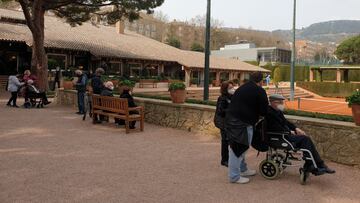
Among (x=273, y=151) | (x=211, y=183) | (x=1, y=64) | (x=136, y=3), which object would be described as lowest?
(x=211, y=183)

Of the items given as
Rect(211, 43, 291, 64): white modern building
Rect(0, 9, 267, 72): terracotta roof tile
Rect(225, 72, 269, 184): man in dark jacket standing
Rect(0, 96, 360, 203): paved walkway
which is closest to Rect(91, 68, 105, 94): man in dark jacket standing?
Rect(0, 96, 360, 203): paved walkway

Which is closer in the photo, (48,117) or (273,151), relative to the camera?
(273,151)

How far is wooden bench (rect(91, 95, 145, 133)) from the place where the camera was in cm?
862

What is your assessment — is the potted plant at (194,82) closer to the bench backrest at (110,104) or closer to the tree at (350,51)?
the bench backrest at (110,104)

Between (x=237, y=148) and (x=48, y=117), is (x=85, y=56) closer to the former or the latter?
(x=48, y=117)

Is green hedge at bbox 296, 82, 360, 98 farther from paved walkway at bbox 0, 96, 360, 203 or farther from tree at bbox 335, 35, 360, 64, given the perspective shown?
tree at bbox 335, 35, 360, 64

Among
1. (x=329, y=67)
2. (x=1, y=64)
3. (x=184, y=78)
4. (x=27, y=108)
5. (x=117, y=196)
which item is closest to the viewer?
(x=117, y=196)

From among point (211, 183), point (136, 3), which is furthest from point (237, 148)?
point (136, 3)

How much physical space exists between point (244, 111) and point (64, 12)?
17.1m

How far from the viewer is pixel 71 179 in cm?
504

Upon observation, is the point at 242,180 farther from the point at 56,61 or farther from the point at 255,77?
the point at 56,61

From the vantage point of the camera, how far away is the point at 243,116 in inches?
196

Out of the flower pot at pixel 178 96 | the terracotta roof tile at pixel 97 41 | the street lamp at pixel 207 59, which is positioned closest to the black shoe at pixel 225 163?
the flower pot at pixel 178 96

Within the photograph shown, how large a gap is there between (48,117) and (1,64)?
15.4 m
